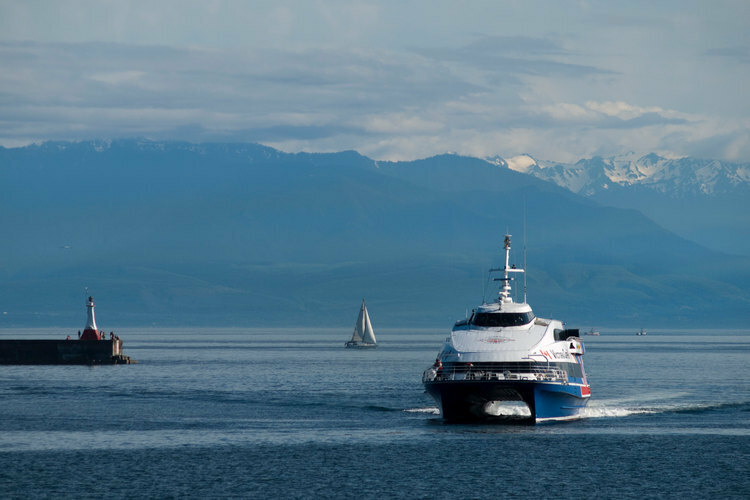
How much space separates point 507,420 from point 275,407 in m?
20.3

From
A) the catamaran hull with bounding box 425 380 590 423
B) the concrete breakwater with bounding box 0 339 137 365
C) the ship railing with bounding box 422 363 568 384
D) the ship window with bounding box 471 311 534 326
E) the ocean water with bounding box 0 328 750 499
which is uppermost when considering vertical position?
the ship window with bounding box 471 311 534 326

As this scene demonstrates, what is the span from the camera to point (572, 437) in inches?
2923

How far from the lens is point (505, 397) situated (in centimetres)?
7594

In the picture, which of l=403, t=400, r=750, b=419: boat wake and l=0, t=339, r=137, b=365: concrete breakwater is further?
l=0, t=339, r=137, b=365: concrete breakwater

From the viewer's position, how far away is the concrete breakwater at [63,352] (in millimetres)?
146375

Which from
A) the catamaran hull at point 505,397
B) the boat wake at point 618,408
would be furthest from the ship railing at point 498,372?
the boat wake at point 618,408

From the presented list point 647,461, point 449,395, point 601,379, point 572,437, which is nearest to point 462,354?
point 449,395

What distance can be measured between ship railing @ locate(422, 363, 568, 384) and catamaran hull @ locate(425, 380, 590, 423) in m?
0.32

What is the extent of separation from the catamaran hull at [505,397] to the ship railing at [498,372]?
0.32 m

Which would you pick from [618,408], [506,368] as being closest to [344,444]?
[506,368]

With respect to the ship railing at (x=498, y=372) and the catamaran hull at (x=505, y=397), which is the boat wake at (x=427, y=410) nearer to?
the catamaran hull at (x=505, y=397)

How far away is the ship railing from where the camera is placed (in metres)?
74.2

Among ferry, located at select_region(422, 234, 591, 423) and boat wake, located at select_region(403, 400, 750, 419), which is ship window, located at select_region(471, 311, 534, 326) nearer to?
ferry, located at select_region(422, 234, 591, 423)

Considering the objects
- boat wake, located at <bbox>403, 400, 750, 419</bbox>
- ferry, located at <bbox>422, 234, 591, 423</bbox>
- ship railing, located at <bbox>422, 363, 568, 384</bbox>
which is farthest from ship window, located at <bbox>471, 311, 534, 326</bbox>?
boat wake, located at <bbox>403, 400, 750, 419</bbox>
